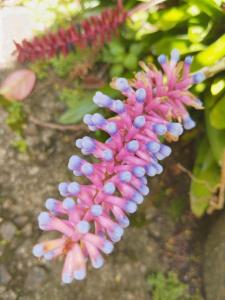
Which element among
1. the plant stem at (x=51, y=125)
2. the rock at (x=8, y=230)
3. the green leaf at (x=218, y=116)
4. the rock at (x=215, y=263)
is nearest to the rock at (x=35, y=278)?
the rock at (x=8, y=230)

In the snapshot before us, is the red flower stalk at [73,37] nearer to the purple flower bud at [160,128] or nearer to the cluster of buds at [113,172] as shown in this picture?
the cluster of buds at [113,172]

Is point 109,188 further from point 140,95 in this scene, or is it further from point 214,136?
point 214,136

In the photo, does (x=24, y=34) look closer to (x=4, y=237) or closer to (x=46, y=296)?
(x=4, y=237)

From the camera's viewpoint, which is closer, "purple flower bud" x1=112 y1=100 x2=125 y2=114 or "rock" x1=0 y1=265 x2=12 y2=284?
"purple flower bud" x1=112 y1=100 x2=125 y2=114

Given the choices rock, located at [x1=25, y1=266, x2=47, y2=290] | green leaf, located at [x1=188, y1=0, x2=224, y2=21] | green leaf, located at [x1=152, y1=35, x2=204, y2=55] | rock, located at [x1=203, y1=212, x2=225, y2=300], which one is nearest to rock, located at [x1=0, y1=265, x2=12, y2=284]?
rock, located at [x1=25, y1=266, x2=47, y2=290]

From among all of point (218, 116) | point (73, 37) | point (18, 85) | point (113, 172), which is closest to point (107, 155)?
point (113, 172)

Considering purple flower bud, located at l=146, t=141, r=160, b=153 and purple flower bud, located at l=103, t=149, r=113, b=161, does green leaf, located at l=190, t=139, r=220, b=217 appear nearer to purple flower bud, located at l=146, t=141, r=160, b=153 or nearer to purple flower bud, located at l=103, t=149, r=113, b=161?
purple flower bud, located at l=146, t=141, r=160, b=153
